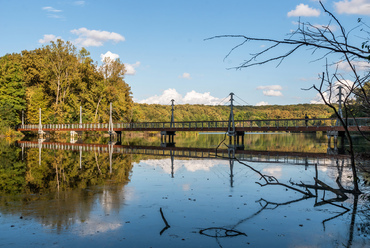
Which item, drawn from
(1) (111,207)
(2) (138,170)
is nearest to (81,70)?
(2) (138,170)

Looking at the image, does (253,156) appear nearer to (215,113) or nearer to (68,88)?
(68,88)

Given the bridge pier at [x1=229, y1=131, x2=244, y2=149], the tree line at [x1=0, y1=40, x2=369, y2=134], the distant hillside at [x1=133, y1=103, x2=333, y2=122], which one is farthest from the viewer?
the distant hillside at [x1=133, y1=103, x2=333, y2=122]

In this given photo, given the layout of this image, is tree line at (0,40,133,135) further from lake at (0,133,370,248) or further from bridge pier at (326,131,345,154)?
lake at (0,133,370,248)

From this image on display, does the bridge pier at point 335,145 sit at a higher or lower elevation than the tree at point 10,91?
lower

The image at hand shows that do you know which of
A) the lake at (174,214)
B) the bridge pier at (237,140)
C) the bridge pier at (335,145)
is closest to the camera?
the lake at (174,214)

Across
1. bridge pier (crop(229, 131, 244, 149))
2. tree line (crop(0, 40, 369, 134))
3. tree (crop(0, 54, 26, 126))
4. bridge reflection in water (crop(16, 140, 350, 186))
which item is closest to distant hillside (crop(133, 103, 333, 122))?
tree line (crop(0, 40, 369, 134))

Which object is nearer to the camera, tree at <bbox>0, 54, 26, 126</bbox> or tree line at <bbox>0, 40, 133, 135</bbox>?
tree at <bbox>0, 54, 26, 126</bbox>

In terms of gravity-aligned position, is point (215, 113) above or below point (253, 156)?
above

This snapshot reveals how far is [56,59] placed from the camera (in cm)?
7131

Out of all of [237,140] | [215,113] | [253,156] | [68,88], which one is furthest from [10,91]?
[215,113]

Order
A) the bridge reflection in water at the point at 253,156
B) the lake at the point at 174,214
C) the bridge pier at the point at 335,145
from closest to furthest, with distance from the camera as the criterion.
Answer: the lake at the point at 174,214, the bridge reflection in water at the point at 253,156, the bridge pier at the point at 335,145

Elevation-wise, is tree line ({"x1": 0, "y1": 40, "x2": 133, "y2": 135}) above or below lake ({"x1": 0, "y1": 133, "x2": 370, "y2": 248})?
above

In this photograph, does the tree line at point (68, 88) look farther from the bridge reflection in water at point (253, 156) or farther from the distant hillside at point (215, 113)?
the distant hillside at point (215, 113)

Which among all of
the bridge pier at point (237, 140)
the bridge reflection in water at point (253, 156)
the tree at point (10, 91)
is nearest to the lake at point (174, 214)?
the bridge reflection in water at point (253, 156)
